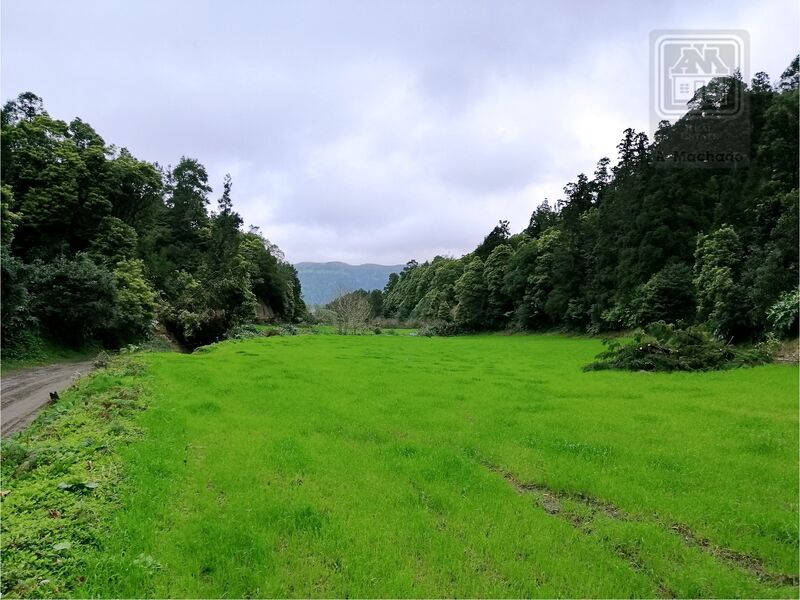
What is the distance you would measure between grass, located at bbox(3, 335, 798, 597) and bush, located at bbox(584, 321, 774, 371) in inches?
194

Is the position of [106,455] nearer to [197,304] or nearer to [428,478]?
[428,478]

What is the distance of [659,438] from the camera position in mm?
8891

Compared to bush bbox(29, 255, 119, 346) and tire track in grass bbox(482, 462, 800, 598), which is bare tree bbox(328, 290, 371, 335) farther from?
tire track in grass bbox(482, 462, 800, 598)

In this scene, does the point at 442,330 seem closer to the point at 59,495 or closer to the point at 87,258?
the point at 87,258

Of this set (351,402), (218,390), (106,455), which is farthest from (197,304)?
(106,455)

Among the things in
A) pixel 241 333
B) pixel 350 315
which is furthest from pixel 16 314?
pixel 350 315

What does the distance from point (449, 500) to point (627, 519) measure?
7.37 feet

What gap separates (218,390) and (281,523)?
9254 mm

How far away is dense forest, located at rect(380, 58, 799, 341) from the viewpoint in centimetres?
2369

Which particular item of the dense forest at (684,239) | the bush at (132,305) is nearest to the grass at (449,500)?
the dense forest at (684,239)

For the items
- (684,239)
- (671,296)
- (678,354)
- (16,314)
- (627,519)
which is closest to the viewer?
(627,519)

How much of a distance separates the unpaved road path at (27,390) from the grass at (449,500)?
3.66 m

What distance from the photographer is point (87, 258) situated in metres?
30.0

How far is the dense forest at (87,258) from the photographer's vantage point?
27641 mm
